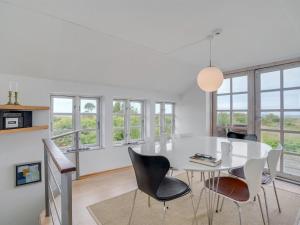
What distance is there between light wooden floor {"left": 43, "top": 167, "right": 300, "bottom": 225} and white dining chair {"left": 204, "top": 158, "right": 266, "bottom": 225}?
4.71 ft

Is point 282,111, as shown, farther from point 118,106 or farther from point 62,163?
point 62,163

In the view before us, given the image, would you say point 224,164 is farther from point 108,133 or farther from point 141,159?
point 108,133

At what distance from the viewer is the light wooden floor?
2.13m

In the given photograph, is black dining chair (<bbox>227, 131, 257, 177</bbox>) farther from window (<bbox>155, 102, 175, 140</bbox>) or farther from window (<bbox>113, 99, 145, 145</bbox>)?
window (<bbox>113, 99, 145, 145</bbox>)

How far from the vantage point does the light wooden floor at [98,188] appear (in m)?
2.13

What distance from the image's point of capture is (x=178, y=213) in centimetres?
211

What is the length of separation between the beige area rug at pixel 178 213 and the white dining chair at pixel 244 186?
487 millimetres

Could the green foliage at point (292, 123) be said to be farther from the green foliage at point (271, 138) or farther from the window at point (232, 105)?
the window at point (232, 105)

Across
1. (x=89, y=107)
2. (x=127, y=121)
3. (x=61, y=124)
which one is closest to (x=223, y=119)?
(x=127, y=121)

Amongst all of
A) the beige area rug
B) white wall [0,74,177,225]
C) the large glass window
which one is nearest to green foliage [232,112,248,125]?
the large glass window

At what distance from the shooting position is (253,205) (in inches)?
89.7

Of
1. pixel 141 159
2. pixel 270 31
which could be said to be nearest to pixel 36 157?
pixel 141 159

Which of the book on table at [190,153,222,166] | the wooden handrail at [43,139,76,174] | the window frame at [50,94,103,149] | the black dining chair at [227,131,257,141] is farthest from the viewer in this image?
the window frame at [50,94,103,149]

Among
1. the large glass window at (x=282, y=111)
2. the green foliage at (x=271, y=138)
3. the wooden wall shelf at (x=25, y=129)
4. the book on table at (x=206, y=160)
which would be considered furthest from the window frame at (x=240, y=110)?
the wooden wall shelf at (x=25, y=129)
